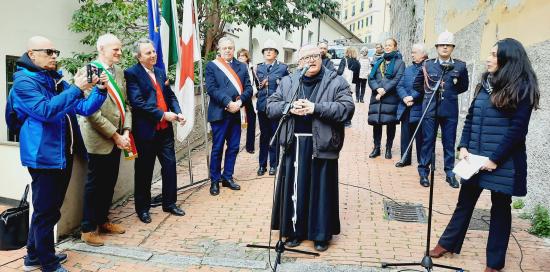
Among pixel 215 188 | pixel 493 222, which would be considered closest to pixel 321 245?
pixel 493 222

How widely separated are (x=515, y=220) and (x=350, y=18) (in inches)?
3220

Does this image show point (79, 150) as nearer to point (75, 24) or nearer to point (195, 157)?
point (195, 157)

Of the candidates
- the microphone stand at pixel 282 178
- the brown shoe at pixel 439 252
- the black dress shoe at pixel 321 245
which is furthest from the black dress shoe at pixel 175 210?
the brown shoe at pixel 439 252

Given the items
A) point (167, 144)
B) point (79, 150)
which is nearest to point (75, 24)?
point (167, 144)

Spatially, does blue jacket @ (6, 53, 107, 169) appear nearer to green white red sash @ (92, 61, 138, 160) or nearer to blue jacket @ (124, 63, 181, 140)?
green white red sash @ (92, 61, 138, 160)

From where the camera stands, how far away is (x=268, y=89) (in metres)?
7.38

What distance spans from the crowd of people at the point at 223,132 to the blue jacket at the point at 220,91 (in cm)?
2

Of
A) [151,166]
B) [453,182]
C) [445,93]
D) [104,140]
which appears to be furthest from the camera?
[453,182]

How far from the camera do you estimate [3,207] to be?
5738mm

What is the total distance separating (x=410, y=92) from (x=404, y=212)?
91.3 inches

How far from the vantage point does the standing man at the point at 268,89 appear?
23.8 ft

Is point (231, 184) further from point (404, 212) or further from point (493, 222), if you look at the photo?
point (493, 222)

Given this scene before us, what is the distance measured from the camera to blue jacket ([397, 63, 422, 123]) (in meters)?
6.97

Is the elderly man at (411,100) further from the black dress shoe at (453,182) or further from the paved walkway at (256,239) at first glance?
the paved walkway at (256,239)
